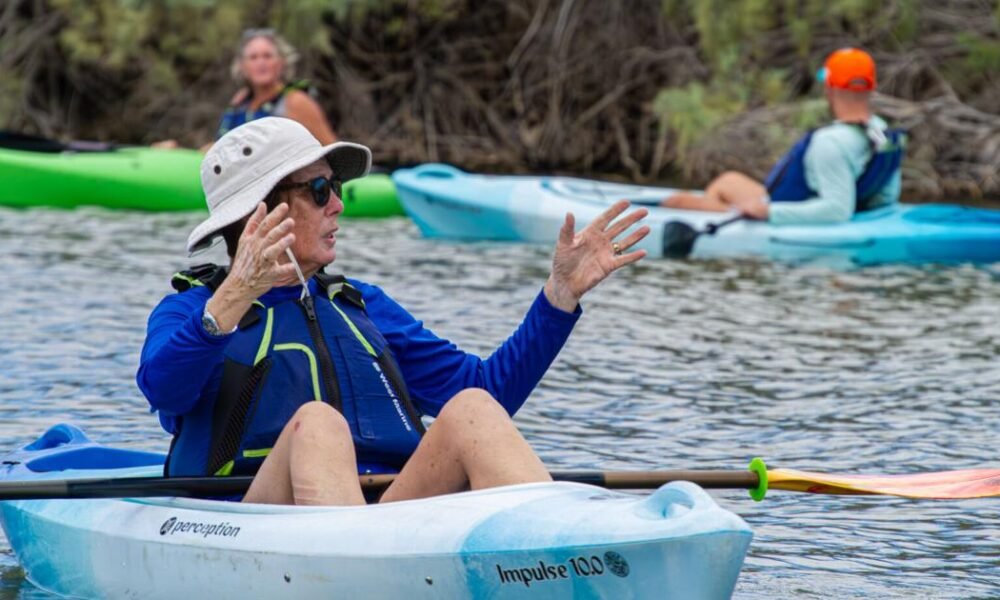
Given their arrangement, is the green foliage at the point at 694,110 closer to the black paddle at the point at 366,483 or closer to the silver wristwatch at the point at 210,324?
the black paddle at the point at 366,483

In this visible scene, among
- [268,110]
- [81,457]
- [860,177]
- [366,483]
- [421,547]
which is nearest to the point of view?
[421,547]

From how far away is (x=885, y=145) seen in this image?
9250mm

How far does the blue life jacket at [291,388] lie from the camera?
336 cm

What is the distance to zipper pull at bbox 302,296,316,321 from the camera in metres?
3.44

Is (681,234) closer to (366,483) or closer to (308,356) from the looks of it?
(308,356)

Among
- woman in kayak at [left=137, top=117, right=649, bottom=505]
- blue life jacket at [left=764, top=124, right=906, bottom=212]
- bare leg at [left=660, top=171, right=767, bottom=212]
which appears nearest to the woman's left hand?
woman in kayak at [left=137, top=117, right=649, bottom=505]

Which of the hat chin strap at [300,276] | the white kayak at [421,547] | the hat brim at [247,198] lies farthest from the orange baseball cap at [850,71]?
the white kayak at [421,547]

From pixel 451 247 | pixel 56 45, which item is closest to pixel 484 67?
pixel 56 45

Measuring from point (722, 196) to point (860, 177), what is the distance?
79 centimetres

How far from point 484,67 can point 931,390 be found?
32.1 ft

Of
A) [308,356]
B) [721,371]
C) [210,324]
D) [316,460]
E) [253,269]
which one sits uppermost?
[253,269]

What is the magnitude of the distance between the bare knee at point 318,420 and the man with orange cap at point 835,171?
21.1 feet

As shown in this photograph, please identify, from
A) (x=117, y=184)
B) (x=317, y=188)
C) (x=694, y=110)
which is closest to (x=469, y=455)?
(x=317, y=188)

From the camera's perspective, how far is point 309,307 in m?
3.44
